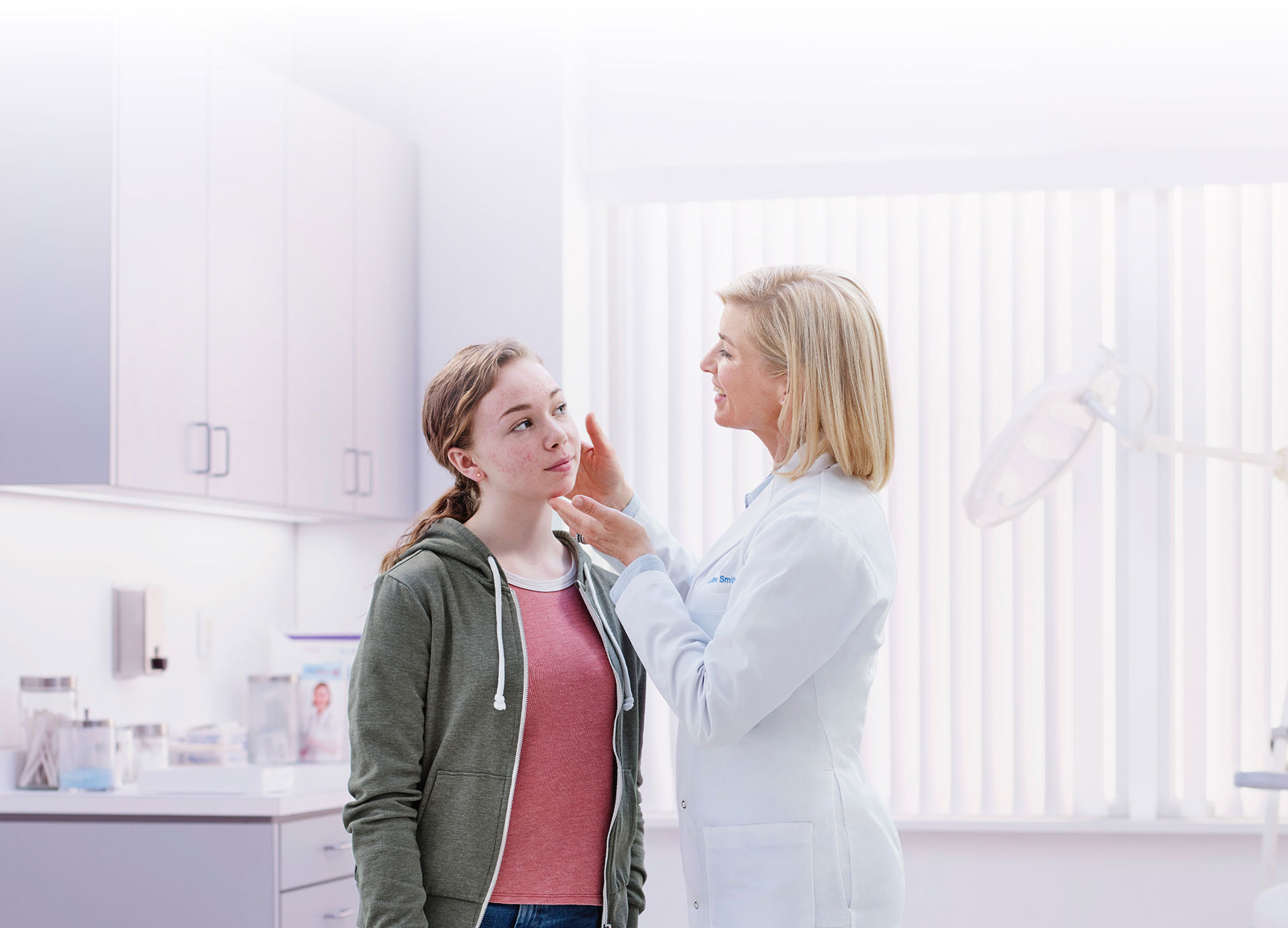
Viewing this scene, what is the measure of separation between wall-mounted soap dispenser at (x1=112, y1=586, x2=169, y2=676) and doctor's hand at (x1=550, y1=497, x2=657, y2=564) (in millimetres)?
1552

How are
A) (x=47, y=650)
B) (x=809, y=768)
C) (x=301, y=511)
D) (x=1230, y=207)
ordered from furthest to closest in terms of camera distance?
(x=1230, y=207) < (x=301, y=511) < (x=47, y=650) < (x=809, y=768)

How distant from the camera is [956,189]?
3.27 meters

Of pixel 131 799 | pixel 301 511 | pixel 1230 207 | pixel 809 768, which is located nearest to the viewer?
pixel 809 768

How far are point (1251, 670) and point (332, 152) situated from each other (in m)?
2.47

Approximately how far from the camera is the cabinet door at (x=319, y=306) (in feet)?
9.45

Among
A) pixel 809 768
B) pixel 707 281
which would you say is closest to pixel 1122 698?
pixel 707 281

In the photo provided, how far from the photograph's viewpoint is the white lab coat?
1428 millimetres

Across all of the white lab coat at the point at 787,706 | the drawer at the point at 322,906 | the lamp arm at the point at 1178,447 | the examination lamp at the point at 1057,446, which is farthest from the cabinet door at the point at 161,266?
the lamp arm at the point at 1178,447

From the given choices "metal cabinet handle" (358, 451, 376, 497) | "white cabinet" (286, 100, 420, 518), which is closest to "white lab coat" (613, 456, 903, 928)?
"white cabinet" (286, 100, 420, 518)

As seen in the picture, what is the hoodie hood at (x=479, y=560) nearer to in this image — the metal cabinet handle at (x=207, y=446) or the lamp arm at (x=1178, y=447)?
the metal cabinet handle at (x=207, y=446)

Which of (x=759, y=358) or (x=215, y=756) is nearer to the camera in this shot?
(x=759, y=358)

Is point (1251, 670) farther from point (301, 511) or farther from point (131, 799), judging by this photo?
point (131, 799)

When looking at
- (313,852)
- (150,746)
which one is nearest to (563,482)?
(313,852)

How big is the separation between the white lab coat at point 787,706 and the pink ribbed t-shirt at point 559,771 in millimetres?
91
